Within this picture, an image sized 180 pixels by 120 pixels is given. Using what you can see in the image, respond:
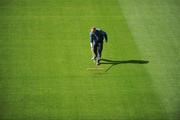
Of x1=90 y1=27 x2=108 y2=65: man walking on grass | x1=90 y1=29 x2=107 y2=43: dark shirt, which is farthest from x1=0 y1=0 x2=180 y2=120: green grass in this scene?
x1=90 y1=29 x2=107 y2=43: dark shirt

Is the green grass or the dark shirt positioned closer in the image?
the green grass

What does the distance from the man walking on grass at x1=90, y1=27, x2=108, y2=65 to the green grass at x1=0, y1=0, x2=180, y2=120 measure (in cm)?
48

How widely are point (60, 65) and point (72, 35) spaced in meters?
2.68

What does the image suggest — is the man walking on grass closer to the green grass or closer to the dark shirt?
the dark shirt

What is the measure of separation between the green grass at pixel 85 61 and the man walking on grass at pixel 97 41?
1.57 ft

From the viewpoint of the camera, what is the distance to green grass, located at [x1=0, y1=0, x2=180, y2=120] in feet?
50.5

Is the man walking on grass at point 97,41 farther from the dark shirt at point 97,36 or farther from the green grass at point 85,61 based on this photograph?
the green grass at point 85,61

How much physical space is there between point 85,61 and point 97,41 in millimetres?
1354

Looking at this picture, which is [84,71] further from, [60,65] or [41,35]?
[41,35]

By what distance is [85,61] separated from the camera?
18234 millimetres

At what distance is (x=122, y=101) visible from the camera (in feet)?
51.9

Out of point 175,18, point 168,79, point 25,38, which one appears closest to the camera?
point 168,79

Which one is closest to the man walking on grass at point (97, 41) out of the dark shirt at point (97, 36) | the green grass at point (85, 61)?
the dark shirt at point (97, 36)

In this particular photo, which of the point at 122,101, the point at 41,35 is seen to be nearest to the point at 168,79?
the point at 122,101
